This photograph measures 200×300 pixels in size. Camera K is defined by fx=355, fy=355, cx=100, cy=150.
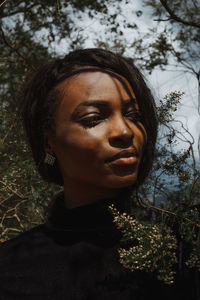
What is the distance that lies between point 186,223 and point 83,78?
2.91 feet

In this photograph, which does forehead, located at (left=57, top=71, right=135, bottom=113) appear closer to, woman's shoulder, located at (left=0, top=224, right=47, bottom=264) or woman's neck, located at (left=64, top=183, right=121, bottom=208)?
woman's neck, located at (left=64, top=183, right=121, bottom=208)

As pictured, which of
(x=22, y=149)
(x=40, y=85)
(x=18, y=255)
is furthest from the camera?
(x=22, y=149)

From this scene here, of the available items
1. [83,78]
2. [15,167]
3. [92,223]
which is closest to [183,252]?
[92,223]

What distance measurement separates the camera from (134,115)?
182 centimetres

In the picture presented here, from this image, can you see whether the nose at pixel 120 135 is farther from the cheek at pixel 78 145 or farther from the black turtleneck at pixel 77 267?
the black turtleneck at pixel 77 267

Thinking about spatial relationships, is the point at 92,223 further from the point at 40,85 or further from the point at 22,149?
the point at 22,149

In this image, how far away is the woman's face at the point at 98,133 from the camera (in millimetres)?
1634

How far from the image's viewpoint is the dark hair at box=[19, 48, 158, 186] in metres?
1.95

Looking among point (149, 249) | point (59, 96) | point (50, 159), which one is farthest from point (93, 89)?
point (149, 249)

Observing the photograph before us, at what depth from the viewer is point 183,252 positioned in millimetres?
1527

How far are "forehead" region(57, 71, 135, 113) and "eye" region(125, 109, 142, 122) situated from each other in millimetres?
74


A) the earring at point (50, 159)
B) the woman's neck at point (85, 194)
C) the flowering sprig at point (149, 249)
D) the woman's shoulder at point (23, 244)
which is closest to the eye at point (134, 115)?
the woman's neck at point (85, 194)

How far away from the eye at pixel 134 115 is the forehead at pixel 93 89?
0.07 metres

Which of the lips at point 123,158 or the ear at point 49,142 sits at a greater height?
the ear at point 49,142
